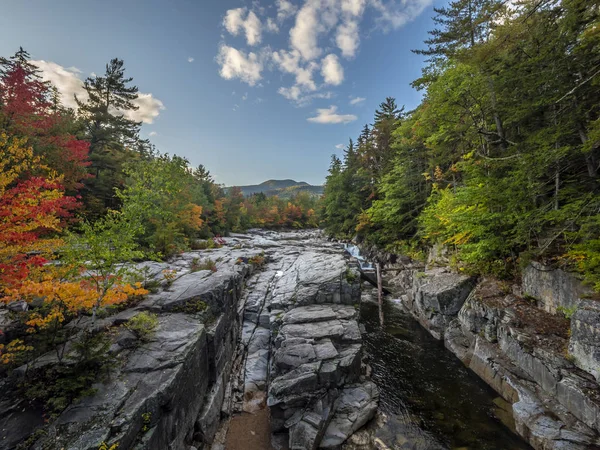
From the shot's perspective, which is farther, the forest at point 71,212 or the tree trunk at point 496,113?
the tree trunk at point 496,113

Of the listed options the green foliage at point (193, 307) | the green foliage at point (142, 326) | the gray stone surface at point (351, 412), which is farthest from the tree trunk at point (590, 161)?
the green foliage at point (142, 326)

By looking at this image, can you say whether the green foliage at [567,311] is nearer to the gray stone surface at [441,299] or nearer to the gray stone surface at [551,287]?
the gray stone surface at [551,287]

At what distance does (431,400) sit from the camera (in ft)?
27.9

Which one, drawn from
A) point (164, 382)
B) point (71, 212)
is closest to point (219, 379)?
point (164, 382)

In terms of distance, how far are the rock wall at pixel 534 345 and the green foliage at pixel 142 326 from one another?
11361mm

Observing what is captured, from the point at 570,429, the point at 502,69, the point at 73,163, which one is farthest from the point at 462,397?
the point at 73,163

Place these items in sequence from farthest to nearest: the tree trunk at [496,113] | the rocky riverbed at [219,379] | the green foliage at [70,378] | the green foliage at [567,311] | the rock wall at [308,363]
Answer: the tree trunk at [496,113] → the green foliage at [567,311] → the rock wall at [308,363] → the green foliage at [70,378] → the rocky riverbed at [219,379]

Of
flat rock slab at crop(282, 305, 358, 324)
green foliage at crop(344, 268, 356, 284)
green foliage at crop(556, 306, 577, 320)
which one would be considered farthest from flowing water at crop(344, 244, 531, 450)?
green foliage at crop(556, 306, 577, 320)

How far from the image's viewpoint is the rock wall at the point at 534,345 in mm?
6199

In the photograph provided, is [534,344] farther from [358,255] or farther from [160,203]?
[160,203]

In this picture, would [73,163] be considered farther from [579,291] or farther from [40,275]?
[579,291]

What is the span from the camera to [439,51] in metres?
13.9

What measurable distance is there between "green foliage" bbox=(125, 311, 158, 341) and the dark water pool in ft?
25.1

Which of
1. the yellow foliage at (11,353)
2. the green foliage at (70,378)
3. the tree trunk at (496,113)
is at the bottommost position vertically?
the green foliage at (70,378)
